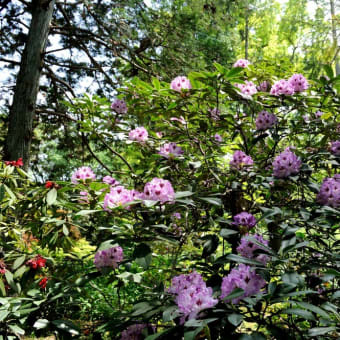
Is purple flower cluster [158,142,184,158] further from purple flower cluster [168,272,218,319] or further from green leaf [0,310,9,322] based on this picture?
green leaf [0,310,9,322]

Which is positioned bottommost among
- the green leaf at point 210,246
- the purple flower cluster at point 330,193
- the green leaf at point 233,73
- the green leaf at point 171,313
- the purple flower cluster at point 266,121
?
the green leaf at point 171,313

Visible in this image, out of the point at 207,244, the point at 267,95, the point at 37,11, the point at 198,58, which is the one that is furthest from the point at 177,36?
the point at 207,244

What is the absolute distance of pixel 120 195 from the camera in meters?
1.23

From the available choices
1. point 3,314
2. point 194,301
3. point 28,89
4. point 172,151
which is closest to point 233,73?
point 172,151

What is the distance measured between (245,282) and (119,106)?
4.62 feet

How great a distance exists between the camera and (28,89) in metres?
3.55

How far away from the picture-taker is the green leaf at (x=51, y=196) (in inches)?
60.5

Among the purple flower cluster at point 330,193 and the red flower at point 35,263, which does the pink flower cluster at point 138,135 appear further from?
the purple flower cluster at point 330,193

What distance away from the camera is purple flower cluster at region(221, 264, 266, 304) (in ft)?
3.29

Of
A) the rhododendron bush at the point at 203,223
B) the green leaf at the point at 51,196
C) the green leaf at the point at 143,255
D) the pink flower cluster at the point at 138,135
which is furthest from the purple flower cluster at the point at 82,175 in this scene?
the green leaf at the point at 143,255

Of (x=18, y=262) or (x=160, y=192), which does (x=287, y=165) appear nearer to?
(x=160, y=192)

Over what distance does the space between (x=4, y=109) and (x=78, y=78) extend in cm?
119

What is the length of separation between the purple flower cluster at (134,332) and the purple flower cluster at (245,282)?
0.37 meters

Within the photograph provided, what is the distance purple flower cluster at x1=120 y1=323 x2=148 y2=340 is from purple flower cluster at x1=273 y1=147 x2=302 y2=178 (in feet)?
2.75
